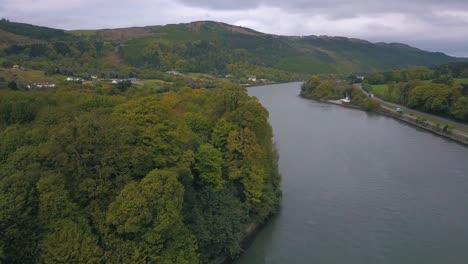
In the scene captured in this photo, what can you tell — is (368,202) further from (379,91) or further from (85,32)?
(85,32)

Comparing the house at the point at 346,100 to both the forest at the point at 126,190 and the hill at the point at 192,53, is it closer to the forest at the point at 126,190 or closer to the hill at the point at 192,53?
the hill at the point at 192,53

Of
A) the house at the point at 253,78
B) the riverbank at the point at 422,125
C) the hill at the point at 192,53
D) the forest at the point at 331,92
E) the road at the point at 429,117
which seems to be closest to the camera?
the riverbank at the point at 422,125

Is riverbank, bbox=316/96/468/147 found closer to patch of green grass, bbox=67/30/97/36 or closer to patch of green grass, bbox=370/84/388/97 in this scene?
patch of green grass, bbox=370/84/388/97

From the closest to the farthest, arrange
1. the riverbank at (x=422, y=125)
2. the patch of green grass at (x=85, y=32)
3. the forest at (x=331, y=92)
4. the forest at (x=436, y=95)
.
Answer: the riverbank at (x=422, y=125) → the forest at (x=436, y=95) → the forest at (x=331, y=92) → the patch of green grass at (x=85, y=32)

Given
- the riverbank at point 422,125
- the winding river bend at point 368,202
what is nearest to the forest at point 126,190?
the winding river bend at point 368,202

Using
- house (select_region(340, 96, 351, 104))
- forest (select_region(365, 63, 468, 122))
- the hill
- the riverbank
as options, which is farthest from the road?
the hill

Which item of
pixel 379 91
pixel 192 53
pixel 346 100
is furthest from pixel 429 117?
pixel 192 53

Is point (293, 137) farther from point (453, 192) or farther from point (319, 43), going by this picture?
point (319, 43)
